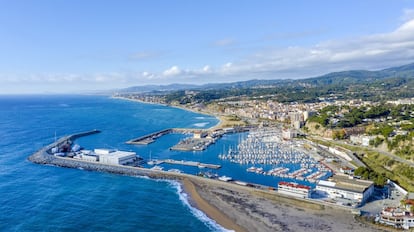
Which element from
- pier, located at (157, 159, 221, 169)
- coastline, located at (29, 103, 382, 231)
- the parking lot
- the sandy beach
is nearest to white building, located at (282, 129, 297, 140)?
pier, located at (157, 159, 221, 169)

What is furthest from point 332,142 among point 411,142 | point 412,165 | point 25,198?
point 25,198

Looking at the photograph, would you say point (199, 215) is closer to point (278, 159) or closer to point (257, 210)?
point (257, 210)

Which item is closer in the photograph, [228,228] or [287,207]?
[228,228]

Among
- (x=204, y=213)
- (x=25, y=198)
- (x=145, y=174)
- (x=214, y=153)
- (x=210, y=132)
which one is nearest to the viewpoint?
(x=204, y=213)

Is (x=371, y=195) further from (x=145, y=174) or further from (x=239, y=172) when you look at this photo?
(x=145, y=174)

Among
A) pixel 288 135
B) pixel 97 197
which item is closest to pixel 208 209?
pixel 97 197

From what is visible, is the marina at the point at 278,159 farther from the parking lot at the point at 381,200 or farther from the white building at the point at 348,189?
the parking lot at the point at 381,200

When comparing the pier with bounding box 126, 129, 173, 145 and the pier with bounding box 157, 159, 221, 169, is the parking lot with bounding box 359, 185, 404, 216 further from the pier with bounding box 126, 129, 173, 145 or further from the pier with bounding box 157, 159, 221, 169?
the pier with bounding box 126, 129, 173, 145
